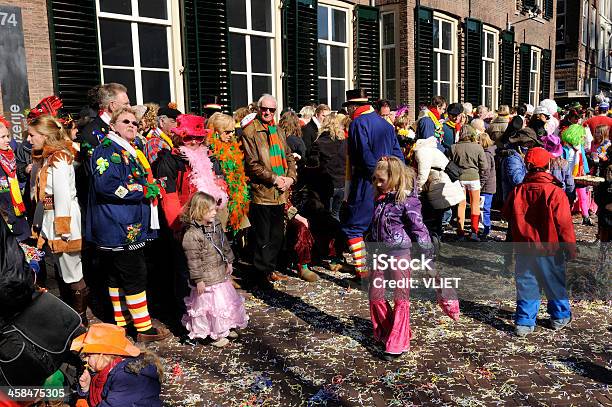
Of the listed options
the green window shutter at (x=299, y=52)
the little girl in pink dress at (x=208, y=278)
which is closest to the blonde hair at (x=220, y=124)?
the little girl in pink dress at (x=208, y=278)

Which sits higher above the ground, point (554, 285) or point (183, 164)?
point (183, 164)

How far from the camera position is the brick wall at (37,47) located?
7.08 m

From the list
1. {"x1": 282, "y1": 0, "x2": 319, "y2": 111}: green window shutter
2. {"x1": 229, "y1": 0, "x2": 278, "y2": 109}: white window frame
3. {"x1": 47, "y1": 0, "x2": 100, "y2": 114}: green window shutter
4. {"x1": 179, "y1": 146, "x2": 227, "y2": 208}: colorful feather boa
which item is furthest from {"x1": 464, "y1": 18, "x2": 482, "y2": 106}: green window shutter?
{"x1": 179, "y1": 146, "x2": 227, "y2": 208}: colorful feather boa

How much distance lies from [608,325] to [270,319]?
3.02 meters

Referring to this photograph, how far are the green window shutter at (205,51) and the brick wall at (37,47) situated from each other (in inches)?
89.7

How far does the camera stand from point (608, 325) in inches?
188

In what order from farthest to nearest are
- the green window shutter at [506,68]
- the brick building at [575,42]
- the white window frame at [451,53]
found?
the brick building at [575,42] → the green window shutter at [506,68] → the white window frame at [451,53]

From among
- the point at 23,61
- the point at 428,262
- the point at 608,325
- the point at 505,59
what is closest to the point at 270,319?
the point at 428,262

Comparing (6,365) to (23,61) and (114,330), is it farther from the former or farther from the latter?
(23,61)

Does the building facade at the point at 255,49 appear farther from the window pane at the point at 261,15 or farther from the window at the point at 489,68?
the window at the point at 489,68

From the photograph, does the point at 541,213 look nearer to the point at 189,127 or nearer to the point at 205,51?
the point at 189,127

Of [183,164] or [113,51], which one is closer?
[183,164]

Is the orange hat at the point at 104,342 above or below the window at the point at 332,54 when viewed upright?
below

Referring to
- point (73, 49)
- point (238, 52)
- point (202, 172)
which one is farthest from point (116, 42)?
point (202, 172)
